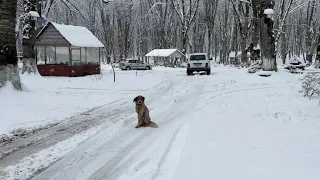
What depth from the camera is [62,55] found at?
89.4 feet

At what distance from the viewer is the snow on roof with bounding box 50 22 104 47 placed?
26578mm

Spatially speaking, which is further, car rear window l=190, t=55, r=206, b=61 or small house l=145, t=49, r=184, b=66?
small house l=145, t=49, r=184, b=66

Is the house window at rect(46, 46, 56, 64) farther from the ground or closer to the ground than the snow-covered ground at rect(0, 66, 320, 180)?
farther from the ground

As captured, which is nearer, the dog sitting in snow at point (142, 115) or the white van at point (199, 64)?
the dog sitting in snow at point (142, 115)

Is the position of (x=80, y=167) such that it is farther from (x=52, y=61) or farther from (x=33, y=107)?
(x=52, y=61)

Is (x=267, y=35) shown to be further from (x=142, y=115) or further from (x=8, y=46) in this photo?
(x=142, y=115)

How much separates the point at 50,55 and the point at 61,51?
991 mm

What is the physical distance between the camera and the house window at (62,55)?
2702 centimetres

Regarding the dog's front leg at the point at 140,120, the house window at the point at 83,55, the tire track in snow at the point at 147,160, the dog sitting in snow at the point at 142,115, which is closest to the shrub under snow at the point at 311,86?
the tire track in snow at the point at 147,160

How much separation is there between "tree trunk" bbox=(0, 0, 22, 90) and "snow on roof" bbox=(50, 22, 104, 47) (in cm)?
1275

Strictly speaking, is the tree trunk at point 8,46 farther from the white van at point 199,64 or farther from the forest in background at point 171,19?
the forest in background at point 171,19

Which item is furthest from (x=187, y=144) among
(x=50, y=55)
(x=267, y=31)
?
(x=50, y=55)

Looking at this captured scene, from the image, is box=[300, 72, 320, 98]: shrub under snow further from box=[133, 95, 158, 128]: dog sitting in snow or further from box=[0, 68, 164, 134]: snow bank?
box=[0, 68, 164, 134]: snow bank

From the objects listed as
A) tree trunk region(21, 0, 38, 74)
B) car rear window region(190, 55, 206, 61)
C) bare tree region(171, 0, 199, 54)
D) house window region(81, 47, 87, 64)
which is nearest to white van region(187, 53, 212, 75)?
car rear window region(190, 55, 206, 61)
